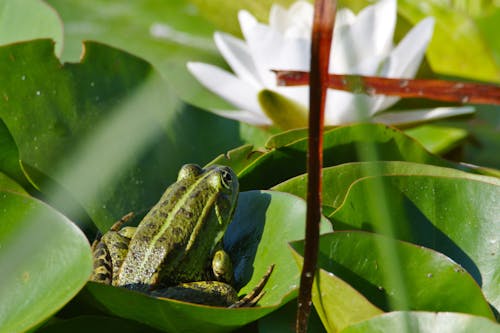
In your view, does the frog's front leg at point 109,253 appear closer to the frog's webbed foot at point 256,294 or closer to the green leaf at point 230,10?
the frog's webbed foot at point 256,294

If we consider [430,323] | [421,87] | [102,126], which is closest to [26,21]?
[102,126]

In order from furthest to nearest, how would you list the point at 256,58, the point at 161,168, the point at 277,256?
1. the point at 256,58
2. the point at 161,168
3. the point at 277,256

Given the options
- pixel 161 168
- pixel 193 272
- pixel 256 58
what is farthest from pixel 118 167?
pixel 256 58

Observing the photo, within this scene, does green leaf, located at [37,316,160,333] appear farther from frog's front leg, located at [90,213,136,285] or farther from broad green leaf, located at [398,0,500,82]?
broad green leaf, located at [398,0,500,82]

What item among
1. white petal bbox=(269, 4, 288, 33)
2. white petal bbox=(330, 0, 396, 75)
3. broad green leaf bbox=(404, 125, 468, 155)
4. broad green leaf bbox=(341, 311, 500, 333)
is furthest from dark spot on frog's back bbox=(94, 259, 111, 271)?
broad green leaf bbox=(404, 125, 468, 155)

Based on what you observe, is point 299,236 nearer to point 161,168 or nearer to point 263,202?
point 263,202

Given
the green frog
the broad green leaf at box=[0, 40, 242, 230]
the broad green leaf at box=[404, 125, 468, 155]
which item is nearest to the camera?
the green frog
